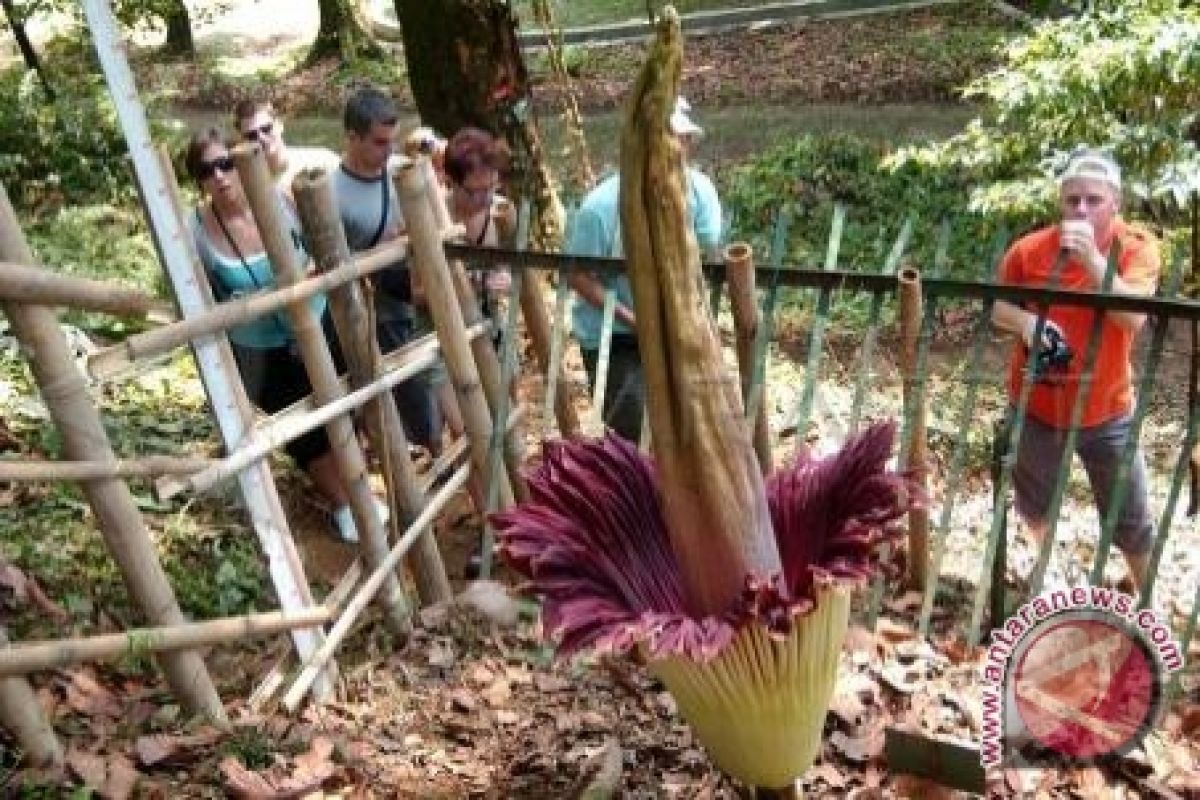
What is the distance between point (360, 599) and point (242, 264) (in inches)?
43.2

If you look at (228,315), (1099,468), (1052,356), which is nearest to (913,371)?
(1052,356)

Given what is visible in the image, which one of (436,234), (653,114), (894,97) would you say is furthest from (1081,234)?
(894,97)

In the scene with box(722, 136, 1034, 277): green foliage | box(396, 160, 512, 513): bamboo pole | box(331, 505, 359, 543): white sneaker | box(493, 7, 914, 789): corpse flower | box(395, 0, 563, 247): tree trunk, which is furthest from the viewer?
box(722, 136, 1034, 277): green foliage

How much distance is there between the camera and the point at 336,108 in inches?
595

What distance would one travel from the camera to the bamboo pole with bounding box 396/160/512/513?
10.9ft

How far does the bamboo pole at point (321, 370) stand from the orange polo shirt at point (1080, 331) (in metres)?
1.85

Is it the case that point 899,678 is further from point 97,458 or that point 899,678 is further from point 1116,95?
point 1116,95

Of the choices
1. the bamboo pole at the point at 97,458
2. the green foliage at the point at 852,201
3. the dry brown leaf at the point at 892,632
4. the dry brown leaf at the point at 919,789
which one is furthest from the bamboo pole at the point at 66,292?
the green foliage at the point at 852,201

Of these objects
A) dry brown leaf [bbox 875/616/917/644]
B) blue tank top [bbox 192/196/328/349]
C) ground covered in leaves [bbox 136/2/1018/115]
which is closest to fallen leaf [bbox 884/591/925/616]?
dry brown leaf [bbox 875/616/917/644]

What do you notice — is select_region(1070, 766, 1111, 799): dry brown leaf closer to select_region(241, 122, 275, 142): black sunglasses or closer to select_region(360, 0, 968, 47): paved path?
select_region(241, 122, 275, 142): black sunglasses

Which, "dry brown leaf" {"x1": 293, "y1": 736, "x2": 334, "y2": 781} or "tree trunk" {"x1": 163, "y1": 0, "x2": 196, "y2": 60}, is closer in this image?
"dry brown leaf" {"x1": 293, "y1": 736, "x2": 334, "y2": 781}

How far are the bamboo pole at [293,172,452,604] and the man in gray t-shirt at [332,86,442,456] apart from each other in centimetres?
58

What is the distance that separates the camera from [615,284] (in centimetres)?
375

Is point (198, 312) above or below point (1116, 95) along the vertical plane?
above
